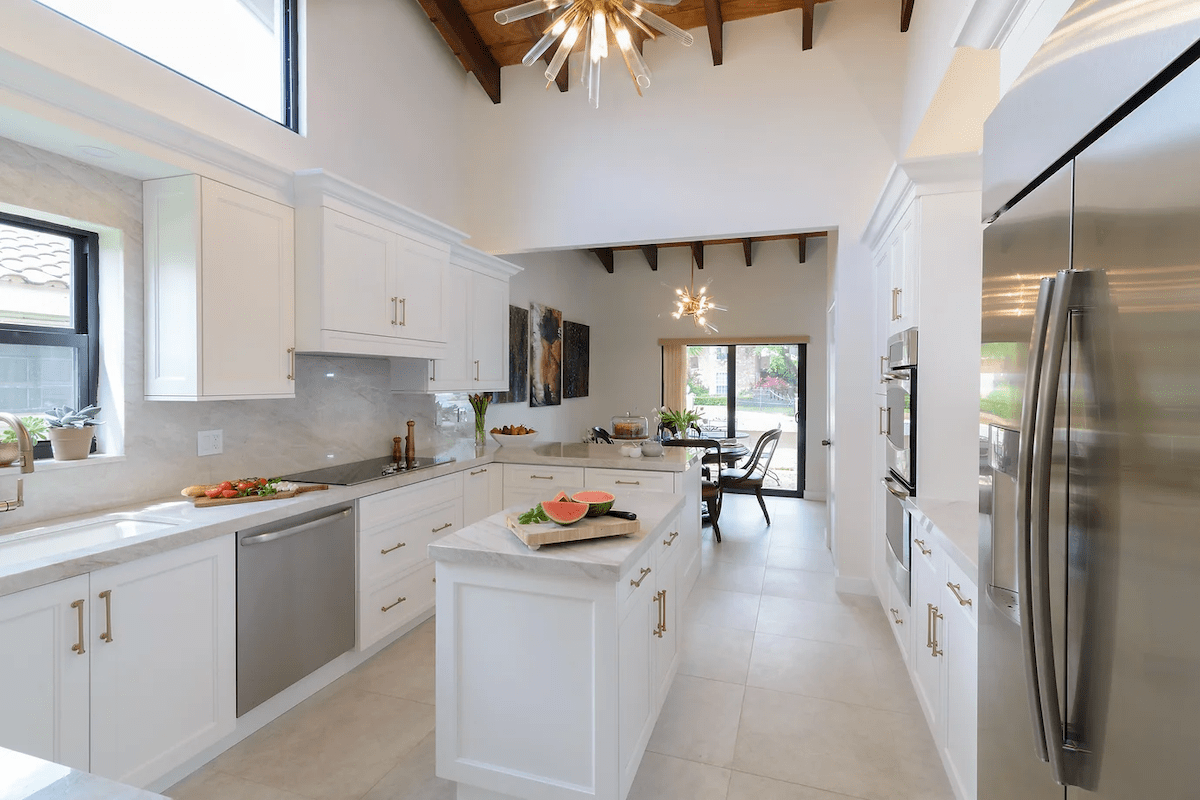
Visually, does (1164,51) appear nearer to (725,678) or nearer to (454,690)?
(454,690)

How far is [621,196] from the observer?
451cm

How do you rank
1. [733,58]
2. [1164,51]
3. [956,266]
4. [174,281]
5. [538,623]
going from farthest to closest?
[733,58] → [956,266] → [174,281] → [538,623] → [1164,51]

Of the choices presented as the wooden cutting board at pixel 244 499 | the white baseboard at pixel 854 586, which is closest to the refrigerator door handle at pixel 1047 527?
the wooden cutting board at pixel 244 499

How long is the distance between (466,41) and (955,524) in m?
4.64

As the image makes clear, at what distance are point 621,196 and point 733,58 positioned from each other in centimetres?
128

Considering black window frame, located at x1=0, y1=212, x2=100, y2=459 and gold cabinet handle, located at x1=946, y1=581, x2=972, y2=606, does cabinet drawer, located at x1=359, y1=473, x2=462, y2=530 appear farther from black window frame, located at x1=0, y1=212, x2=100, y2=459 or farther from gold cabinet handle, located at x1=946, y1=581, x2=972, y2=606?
gold cabinet handle, located at x1=946, y1=581, x2=972, y2=606

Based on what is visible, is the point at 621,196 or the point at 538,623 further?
the point at 621,196

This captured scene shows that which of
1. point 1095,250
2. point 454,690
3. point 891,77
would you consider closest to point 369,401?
point 454,690

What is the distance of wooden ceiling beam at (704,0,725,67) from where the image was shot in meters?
3.90

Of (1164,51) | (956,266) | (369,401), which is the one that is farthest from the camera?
(369,401)

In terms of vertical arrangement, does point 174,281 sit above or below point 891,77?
below

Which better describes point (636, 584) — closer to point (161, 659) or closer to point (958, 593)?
point (958, 593)

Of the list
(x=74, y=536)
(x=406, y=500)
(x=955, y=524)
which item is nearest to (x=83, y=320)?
(x=74, y=536)

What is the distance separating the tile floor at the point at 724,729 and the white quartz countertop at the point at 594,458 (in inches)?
38.9
